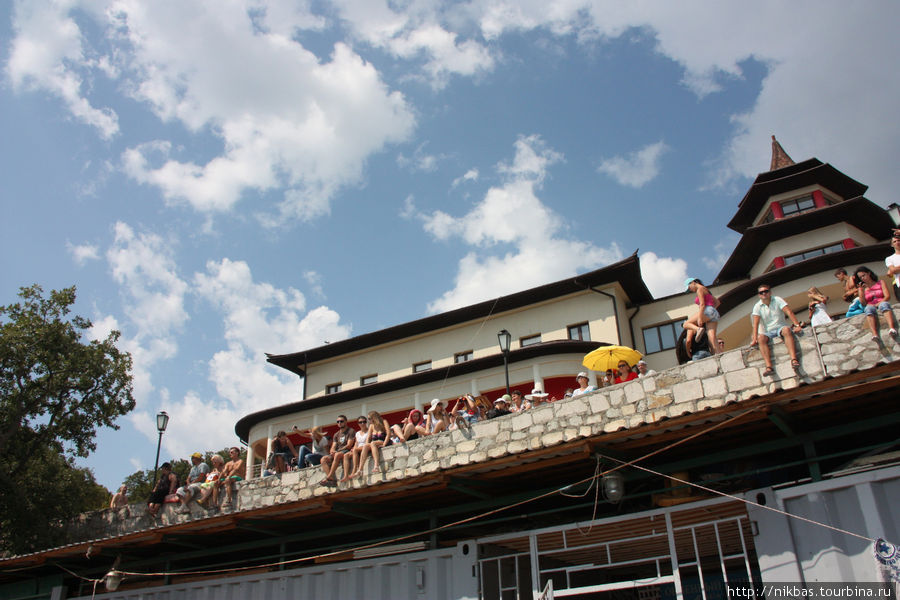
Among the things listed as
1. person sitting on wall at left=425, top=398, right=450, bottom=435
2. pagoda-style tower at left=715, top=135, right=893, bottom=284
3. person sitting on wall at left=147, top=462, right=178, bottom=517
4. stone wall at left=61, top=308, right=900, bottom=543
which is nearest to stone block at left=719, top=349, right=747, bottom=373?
stone wall at left=61, top=308, right=900, bottom=543

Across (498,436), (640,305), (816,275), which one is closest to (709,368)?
(498,436)

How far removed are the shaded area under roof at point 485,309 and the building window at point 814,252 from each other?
4831mm

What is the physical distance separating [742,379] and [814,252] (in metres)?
16.0

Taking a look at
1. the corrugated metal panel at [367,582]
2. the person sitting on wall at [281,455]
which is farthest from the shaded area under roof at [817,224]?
the corrugated metal panel at [367,582]

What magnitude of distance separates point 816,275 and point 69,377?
75.0 ft

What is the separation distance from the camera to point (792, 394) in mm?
7746

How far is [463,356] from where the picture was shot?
26.3 metres

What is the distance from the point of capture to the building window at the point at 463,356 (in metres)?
26.1

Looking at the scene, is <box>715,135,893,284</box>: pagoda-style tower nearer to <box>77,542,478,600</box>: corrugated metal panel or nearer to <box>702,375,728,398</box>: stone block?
<box>702,375,728,398</box>: stone block

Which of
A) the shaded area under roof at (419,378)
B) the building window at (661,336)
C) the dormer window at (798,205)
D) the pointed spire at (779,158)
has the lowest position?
the shaded area under roof at (419,378)

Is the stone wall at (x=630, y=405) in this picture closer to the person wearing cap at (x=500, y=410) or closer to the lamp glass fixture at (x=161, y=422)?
the person wearing cap at (x=500, y=410)

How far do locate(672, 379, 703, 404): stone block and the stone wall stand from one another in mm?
14

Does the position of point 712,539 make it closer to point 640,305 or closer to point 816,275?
point 816,275

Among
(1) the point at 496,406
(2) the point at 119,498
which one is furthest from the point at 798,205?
(2) the point at 119,498
